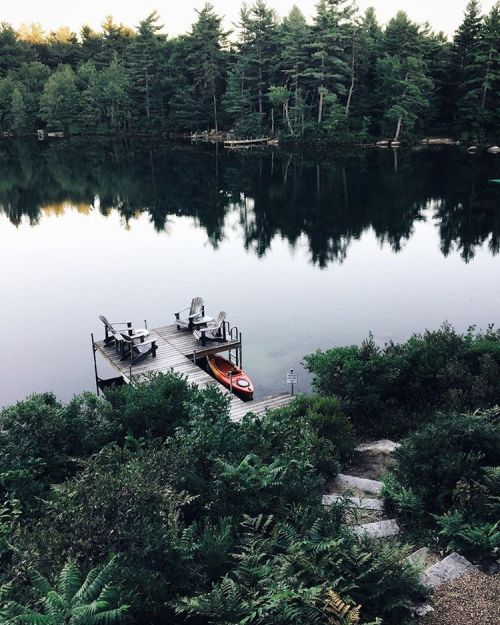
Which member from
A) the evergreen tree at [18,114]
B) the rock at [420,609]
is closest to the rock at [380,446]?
the rock at [420,609]

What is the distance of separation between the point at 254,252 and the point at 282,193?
41.6 ft

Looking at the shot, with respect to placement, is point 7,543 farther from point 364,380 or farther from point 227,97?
point 227,97

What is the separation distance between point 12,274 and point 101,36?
77.5 metres

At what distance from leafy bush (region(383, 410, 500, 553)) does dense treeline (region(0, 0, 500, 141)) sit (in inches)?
2154

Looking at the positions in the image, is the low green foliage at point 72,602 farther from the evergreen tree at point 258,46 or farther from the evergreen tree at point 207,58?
the evergreen tree at point 207,58

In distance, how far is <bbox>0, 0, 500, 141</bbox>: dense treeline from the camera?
191 ft

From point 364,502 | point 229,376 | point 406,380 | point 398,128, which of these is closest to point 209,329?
point 229,376

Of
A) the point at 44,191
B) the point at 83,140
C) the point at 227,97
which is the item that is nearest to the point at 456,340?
the point at 44,191

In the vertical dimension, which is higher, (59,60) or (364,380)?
(59,60)

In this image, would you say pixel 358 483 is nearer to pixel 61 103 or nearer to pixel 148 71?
pixel 148 71

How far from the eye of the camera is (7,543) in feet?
20.0

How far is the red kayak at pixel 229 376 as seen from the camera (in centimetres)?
1537

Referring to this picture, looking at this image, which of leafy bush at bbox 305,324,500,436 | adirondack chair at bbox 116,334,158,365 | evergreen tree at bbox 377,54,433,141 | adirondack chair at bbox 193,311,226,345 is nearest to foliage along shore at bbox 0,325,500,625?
leafy bush at bbox 305,324,500,436

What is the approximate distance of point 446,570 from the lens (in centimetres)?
629
